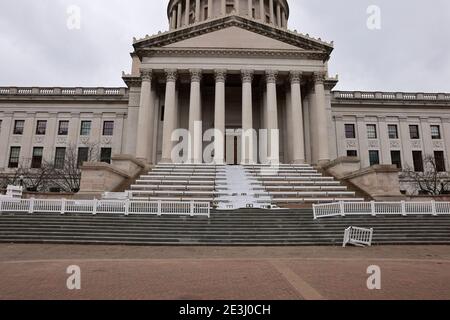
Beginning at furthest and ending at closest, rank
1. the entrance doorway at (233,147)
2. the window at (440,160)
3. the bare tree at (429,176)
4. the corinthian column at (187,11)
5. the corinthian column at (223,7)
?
the corinthian column at (187,11) < the corinthian column at (223,7) < the window at (440,160) < the bare tree at (429,176) < the entrance doorway at (233,147)

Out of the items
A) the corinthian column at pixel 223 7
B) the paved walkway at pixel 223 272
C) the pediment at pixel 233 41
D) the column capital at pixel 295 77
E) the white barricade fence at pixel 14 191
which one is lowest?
the paved walkway at pixel 223 272

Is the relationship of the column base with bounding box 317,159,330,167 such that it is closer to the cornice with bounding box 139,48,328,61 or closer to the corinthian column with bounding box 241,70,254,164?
the corinthian column with bounding box 241,70,254,164

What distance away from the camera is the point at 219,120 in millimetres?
34969

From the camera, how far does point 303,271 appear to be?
878cm

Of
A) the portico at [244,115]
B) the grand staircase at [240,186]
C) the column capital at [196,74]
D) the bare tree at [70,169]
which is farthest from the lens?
the bare tree at [70,169]

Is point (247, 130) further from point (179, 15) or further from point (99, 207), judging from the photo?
point (179, 15)

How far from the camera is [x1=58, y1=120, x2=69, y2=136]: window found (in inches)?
1793

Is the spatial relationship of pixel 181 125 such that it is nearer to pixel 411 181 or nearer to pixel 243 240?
pixel 243 240

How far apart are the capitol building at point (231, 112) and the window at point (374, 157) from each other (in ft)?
0.48

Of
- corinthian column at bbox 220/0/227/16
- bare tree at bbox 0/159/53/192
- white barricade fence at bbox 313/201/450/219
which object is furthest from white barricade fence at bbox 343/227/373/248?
corinthian column at bbox 220/0/227/16

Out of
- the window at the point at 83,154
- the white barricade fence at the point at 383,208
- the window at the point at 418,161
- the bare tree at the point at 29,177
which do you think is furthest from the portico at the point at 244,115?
the window at the point at 418,161

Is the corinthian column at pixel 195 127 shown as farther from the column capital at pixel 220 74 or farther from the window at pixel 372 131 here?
the window at pixel 372 131

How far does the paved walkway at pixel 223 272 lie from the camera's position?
6410mm

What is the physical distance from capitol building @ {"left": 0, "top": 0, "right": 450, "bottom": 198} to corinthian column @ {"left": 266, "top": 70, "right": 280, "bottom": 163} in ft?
0.38
